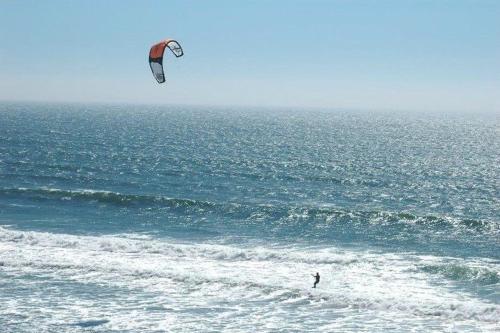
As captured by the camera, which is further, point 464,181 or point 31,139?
point 31,139

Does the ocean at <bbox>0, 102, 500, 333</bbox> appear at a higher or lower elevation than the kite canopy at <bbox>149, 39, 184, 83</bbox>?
lower

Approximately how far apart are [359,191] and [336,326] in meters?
37.5

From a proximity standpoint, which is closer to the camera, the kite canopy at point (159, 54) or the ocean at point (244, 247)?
the ocean at point (244, 247)

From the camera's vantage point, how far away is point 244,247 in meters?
45.0

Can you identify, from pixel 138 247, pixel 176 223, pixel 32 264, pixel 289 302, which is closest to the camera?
pixel 289 302

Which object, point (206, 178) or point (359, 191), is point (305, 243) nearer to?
point (359, 191)

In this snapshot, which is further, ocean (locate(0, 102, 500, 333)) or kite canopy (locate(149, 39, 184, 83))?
kite canopy (locate(149, 39, 184, 83))

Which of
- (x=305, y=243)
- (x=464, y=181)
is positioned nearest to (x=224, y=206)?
(x=305, y=243)

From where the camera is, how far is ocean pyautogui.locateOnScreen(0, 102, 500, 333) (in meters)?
32.0

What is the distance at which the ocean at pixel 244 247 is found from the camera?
3200 centimetres

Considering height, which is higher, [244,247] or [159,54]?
[159,54]

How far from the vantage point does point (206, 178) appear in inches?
2906

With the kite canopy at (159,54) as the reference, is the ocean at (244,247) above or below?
below

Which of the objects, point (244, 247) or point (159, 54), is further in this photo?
point (244, 247)
